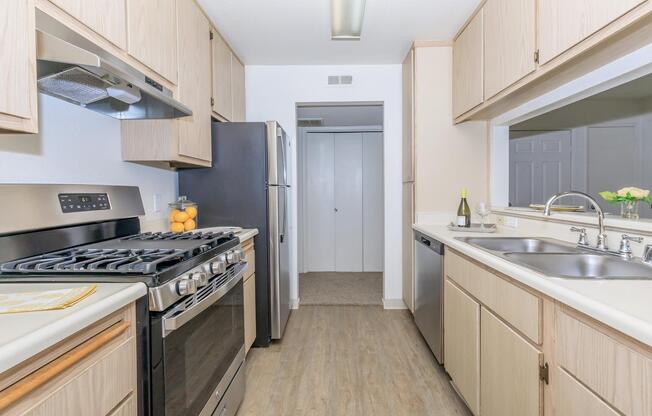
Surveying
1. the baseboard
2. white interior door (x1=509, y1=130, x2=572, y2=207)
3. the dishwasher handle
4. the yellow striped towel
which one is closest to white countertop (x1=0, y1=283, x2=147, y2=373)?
the yellow striped towel

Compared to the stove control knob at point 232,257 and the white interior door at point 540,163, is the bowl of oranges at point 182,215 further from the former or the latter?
the white interior door at point 540,163

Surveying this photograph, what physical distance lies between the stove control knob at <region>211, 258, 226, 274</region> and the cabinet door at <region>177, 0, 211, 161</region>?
2.49 ft

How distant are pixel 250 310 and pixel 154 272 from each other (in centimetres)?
138

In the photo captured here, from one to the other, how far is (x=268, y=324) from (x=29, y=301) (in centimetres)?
189

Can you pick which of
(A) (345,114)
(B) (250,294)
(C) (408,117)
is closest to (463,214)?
(C) (408,117)

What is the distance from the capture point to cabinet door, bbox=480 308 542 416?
113cm

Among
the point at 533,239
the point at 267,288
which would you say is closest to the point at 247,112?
the point at 267,288

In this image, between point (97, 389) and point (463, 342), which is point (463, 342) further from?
point (97, 389)

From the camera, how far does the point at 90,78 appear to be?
1.23 meters

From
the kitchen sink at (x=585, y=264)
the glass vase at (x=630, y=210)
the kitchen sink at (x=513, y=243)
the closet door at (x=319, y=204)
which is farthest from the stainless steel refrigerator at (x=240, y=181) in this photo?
the closet door at (x=319, y=204)

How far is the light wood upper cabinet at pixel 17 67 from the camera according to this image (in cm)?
90

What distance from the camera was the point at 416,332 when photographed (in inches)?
111

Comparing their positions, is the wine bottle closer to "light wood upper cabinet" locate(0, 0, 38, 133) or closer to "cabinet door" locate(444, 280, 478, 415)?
"cabinet door" locate(444, 280, 478, 415)

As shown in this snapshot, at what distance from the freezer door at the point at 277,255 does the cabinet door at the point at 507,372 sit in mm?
1500
